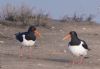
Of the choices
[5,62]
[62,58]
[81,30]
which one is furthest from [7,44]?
[81,30]

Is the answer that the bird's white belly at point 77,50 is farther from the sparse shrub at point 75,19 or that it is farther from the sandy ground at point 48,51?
the sparse shrub at point 75,19

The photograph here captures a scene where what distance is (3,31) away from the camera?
81.6ft

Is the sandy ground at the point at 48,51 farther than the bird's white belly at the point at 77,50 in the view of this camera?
No

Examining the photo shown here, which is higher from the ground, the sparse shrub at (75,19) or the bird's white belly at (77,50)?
the bird's white belly at (77,50)

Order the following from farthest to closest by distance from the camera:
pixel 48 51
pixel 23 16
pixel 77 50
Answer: pixel 23 16, pixel 48 51, pixel 77 50

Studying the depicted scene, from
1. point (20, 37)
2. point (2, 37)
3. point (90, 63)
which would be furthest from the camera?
point (2, 37)

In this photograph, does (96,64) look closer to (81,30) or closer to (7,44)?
(7,44)

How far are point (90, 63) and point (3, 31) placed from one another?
9.78 meters

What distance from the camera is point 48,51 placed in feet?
61.0

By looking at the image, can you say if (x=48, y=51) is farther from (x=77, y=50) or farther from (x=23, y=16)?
(x=23, y=16)

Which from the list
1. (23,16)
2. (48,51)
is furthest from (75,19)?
(48,51)

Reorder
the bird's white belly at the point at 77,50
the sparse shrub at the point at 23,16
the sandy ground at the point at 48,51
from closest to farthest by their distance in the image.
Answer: the sandy ground at the point at 48,51 < the bird's white belly at the point at 77,50 < the sparse shrub at the point at 23,16

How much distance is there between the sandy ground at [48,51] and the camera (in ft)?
48.5

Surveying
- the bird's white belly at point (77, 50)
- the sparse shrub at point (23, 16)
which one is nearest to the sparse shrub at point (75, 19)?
the sparse shrub at point (23, 16)
